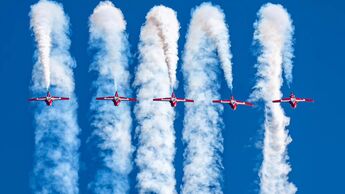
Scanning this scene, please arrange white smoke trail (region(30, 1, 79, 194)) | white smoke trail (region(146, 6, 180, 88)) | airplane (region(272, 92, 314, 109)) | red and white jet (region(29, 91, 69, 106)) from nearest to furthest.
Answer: white smoke trail (region(30, 1, 79, 194))
white smoke trail (region(146, 6, 180, 88))
red and white jet (region(29, 91, 69, 106))
airplane (region(272, 92, 314, 109))

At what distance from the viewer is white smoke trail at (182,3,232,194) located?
5944 centimetres

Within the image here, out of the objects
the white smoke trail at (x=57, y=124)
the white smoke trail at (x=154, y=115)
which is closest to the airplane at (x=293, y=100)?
the white smoke trail at (x=154, y=115)

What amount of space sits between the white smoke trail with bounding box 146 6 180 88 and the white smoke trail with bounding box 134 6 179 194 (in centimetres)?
8

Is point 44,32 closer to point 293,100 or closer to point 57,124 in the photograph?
point 57,124

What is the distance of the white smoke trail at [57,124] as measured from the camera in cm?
5853

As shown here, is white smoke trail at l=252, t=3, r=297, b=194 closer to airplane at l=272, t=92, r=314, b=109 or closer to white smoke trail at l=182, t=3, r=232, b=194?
airplane at l=272, t=92, r=314, b=109

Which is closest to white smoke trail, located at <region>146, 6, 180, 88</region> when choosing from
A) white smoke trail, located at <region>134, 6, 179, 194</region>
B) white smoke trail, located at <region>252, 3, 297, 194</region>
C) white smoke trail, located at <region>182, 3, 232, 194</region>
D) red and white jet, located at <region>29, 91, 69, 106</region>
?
white smoke trail, located at <region>134, 6, 179, 194</region>

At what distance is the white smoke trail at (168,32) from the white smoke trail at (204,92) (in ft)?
3.53

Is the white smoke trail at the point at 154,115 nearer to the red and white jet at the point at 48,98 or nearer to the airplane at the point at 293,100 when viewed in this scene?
the red and white jet at the point at 48,98

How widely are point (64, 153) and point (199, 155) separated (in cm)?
1041

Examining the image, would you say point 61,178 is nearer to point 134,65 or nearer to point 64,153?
point 64,153

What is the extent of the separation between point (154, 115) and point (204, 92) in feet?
14.2

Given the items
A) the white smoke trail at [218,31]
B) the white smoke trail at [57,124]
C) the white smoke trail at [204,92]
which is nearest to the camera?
the white smoke trail at [57,124]

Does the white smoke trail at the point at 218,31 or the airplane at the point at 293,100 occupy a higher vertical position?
the white smoke trail at the point at 218,31
